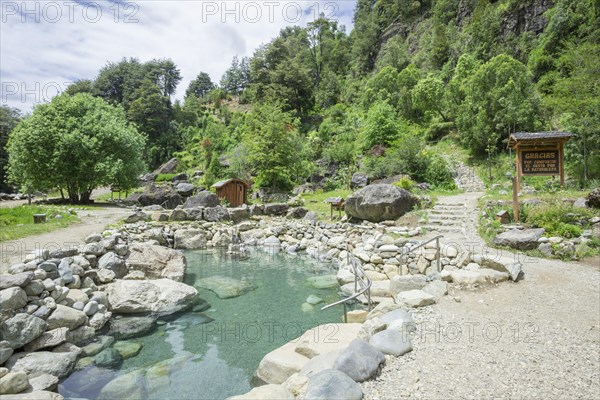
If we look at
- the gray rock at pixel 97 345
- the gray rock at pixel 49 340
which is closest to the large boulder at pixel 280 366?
the gray rock at pixel 97 345

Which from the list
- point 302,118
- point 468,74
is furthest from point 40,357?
point 302,118

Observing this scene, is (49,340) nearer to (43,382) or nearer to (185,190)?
(43,382)

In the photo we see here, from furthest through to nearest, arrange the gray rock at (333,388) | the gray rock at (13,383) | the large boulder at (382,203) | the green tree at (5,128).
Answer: the green tree at (5,128)
the large boulder at (382,203)
the gray rock at (13,383)
the gray rock at (333,388)

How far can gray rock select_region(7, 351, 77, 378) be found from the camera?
4.88 m

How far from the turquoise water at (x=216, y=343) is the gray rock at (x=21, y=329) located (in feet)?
3.38

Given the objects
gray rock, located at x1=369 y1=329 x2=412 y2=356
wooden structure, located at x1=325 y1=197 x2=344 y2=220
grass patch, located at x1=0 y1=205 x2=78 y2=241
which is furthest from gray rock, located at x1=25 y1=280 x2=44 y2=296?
wooden structure, located at x1=325 y1=197 x2=344 y2=220

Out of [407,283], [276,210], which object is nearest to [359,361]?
[407,283]

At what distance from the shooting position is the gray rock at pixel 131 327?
6.38m

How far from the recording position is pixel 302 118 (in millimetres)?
43312

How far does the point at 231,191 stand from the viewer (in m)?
21.3

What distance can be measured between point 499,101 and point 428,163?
6.07m

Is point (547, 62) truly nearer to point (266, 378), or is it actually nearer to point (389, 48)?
point (389, 48)

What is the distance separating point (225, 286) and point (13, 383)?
208 inches

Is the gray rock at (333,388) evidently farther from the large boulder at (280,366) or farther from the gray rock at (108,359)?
the gray rock at (108,359)
